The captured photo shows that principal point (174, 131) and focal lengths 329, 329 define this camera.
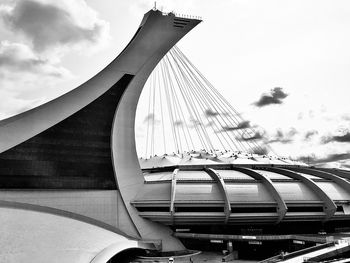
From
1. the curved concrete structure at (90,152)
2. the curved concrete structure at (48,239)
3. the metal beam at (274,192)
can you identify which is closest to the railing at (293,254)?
the metal beam at (274,192)

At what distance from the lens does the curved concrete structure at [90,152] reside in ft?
107

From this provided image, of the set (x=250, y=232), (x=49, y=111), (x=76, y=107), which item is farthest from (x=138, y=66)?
(x=250, y=232)

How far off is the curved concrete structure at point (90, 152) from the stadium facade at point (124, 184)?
97 millimetres

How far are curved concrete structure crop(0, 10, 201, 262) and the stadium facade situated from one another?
97 millimetres

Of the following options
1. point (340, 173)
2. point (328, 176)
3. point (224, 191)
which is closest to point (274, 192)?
point (224, 191)

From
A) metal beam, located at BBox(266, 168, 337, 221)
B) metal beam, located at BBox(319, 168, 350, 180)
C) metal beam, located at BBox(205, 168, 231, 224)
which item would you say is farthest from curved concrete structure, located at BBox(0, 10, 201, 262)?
metal beam, located at BBox(319, 168, 350, 180)

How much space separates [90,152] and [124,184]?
16.6ft

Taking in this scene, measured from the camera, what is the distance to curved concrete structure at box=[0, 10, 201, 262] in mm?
32656

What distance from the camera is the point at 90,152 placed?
35469mm

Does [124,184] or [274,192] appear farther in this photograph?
[124,184]

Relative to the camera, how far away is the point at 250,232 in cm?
3612

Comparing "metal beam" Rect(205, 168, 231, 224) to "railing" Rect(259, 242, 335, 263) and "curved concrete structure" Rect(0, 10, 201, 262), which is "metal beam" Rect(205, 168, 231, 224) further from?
"railing" Rect(259, 242, 335, 263)

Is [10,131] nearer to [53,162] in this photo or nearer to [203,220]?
[53,162]

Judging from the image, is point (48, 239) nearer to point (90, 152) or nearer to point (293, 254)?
point (90, 152)
